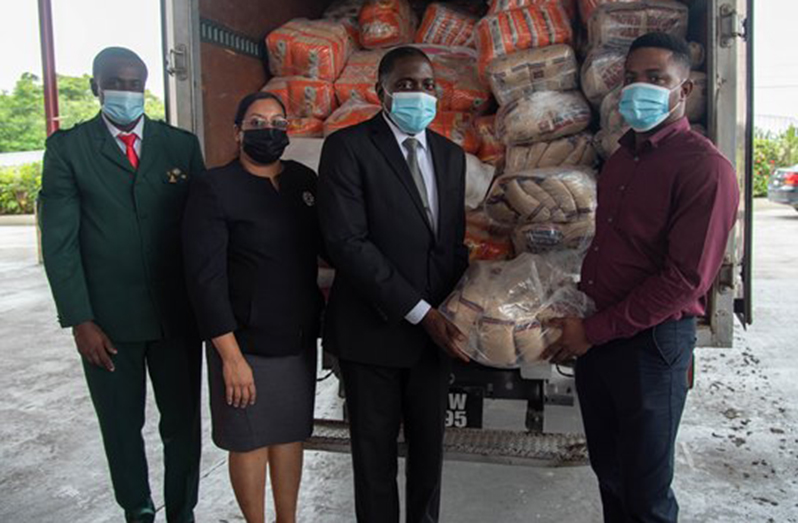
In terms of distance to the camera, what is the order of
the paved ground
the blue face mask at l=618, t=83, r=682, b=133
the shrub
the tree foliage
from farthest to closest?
the tree foliage < the shrub < the paved ground < the blue face mask at l=618, t=83, r=682, b=133

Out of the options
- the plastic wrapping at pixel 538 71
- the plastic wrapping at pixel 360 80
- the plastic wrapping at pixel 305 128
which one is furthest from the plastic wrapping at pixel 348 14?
the plastic wrapping at pixel 538 71

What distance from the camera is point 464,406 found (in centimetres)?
274

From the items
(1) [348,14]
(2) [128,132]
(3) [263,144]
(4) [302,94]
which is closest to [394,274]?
(3) [263,144]

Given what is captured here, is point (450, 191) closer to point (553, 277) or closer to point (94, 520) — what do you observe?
point (553, 277)

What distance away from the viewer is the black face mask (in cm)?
226

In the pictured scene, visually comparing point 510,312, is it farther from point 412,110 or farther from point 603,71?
point 603,71

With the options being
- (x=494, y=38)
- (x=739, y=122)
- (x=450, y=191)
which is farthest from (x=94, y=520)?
(x=739, y=122)

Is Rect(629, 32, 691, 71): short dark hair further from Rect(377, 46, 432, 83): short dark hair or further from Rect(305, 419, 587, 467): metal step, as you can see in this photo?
Rect(305, 419, 587, 467): metal step

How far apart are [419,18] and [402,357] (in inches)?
96.9

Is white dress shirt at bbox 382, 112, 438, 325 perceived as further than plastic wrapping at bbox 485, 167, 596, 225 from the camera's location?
No

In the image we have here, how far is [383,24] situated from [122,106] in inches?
68.8

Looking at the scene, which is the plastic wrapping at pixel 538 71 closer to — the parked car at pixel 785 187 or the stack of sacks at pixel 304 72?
the stack of sacks at pixel 304 72

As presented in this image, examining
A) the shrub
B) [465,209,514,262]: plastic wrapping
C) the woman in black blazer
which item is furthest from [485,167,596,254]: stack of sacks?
the shrub

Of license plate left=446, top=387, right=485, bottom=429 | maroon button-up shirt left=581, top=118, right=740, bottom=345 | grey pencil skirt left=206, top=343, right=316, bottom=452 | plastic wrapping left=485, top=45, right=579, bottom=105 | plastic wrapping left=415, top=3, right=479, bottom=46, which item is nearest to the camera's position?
maroon button-up shirt left=581, top=118, right=740, bottom=345
